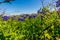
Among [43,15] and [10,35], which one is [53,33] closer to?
[43,15]

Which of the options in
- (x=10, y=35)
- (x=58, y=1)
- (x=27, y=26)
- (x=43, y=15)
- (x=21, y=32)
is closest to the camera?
(x=10, y=35)

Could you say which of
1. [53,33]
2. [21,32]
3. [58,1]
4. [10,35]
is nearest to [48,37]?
[53,33]

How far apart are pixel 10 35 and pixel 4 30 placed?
0.16 m

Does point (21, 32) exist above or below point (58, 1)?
below

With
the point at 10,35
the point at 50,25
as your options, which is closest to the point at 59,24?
the point at 50,25

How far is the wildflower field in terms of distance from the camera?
3.52 metres

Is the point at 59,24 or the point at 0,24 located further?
the point at 59,24

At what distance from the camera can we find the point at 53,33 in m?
4.03

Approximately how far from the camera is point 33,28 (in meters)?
3.96

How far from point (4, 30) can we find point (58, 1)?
175 cm

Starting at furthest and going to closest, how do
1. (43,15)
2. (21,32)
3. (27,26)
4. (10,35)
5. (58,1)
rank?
(58,1), (43,15), (27,26), (21,32), (10,35)

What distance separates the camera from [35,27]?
4.01m

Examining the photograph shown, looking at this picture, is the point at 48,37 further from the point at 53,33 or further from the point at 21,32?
the point at 21,32

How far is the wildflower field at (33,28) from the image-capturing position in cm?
352
